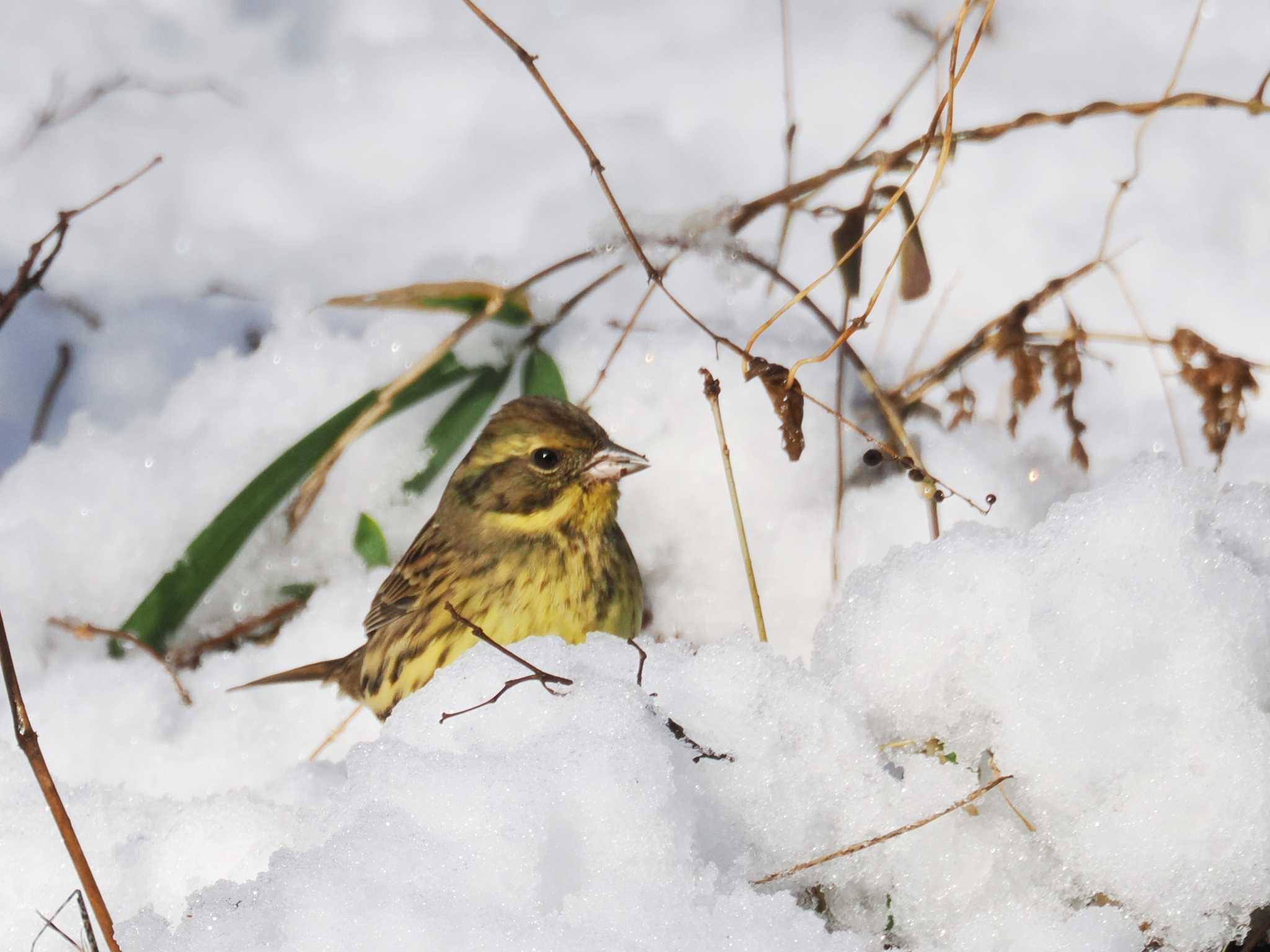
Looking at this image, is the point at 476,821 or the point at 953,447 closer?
the point at 476,821

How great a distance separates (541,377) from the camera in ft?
11.2

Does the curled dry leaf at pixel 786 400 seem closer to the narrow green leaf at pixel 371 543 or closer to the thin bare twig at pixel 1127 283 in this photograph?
the thin bare twig at pixel 1127 283

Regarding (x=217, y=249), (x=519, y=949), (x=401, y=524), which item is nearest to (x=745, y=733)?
(x=519, y=949)

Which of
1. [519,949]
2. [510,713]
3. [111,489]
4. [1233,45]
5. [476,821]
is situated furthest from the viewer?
[1233,45]

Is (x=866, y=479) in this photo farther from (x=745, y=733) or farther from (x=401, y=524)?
(x=745, y=733)

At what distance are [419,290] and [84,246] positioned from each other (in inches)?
53.3

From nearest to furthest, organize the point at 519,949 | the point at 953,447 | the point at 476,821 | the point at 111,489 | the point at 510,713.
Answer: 1. the point at 519,949
2. the point at 476,821
3. the point at 510,713
4. the point at 953,447
5. the point at 111,489

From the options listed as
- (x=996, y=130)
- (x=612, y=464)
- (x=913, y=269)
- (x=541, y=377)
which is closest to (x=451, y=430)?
(x=541, y=377)

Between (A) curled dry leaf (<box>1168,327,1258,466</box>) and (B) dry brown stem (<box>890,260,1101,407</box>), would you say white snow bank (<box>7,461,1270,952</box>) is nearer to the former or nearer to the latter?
(A) curled dry leaf (<box>1168,327,1258,466</box>)

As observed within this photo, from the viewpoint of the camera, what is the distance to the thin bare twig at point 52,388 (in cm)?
358

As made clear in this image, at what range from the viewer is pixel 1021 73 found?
3.98 m

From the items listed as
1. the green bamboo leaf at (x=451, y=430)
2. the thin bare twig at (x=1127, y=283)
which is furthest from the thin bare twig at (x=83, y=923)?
the thin bare twig at (x=1127, y=283)

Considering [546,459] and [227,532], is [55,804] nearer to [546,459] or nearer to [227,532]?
[546,459]

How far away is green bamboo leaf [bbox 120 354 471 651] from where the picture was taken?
127 inches
